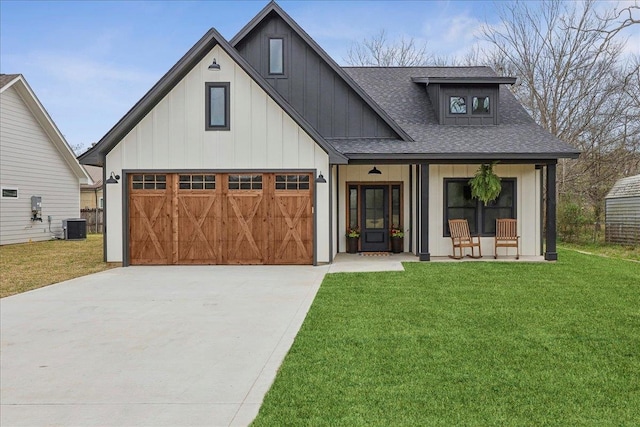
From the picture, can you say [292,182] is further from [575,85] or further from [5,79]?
[575,85]

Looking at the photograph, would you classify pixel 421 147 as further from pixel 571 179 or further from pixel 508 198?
pixel 571 179

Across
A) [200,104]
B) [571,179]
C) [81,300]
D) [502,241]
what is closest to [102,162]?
[200,104]

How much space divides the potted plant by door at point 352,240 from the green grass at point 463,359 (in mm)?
5579

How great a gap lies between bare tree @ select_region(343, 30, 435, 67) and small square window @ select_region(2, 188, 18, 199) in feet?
56.9

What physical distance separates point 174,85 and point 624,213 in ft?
48.8

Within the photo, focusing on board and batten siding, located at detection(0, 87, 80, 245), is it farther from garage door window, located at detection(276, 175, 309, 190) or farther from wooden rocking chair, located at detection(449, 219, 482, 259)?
wooden rocking chair, located at detection(449, 219, 482, 259)

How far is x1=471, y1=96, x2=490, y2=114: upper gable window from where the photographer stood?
1395cm

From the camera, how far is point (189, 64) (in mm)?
11430

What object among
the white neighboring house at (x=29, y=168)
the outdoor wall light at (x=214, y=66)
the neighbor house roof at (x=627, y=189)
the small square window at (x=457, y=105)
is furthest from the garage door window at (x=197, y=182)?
the neighbor house roof at (x=627, y=189)

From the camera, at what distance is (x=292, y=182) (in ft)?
39.0

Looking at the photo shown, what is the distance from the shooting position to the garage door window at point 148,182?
12.0 m

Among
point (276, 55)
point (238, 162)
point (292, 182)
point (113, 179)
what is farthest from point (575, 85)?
point (113, 179)

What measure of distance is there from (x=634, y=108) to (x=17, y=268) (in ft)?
80.5

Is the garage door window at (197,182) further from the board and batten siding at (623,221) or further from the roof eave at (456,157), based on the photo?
the board and batten siding at (623,221)
